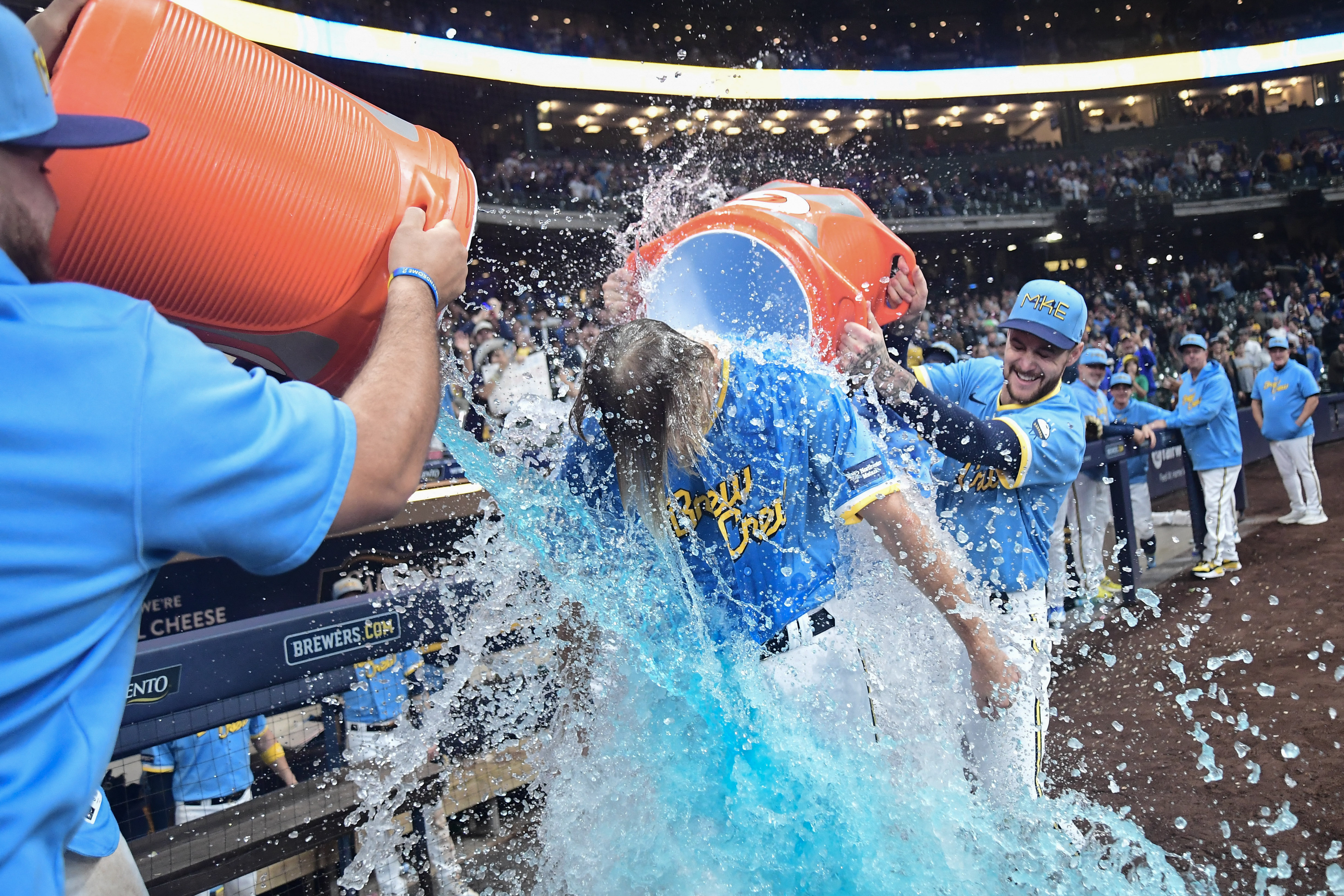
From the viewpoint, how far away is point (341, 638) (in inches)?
91.0

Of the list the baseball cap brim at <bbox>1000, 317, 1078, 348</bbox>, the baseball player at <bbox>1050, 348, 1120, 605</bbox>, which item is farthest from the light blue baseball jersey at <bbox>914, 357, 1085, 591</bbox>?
the baseball player at <bbox>1050, 348, 1120, 605</bbox>

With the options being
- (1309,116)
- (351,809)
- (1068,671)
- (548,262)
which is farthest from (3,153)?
(1309,116)

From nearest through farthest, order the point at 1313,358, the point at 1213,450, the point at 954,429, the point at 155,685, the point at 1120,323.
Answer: the point at 155,685
the point at 954,429
the point at 1213,450
the point at 1313,358
the point at 1120,323

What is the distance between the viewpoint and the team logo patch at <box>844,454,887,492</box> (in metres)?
2.00

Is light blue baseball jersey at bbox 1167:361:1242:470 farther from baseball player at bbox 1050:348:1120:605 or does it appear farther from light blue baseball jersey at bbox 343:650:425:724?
light blue baseball jersey at bbox 343:650:425:724

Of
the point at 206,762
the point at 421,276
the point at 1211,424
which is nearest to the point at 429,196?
the point at 421,276

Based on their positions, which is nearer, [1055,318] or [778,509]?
[778,509]

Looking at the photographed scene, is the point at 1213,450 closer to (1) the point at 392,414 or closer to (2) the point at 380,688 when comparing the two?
(2) the point at 380,688

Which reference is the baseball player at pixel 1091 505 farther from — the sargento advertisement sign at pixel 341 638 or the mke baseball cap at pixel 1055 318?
the sargento advertisement sign at pixel 341 638

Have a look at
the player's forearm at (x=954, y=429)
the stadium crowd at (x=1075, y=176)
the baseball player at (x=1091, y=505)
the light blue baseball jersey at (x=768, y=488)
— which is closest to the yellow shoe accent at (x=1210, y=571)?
the baseball player at (x=1091, y=505)

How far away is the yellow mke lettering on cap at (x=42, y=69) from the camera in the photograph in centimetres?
91

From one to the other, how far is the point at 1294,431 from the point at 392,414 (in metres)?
10.1

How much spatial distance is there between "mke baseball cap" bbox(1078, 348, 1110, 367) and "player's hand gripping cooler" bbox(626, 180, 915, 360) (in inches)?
202

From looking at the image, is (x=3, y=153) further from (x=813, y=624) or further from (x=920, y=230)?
(x=920, y=230)
